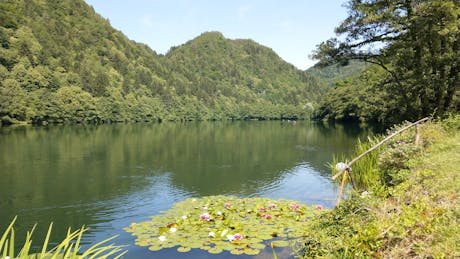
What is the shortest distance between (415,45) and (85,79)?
10253 centimetres

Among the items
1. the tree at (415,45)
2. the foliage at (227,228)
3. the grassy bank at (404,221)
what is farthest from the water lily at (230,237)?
the tree at (415,45)

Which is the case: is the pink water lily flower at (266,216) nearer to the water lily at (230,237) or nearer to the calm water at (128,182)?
the calm water at (128,182)

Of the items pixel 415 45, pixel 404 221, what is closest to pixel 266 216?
pixel 404 221

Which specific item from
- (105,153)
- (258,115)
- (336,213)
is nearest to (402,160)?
(336,213)

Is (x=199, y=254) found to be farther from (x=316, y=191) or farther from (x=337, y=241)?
(x=316, y=191)

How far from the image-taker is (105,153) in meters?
32.7

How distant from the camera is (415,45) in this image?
16.0 metres

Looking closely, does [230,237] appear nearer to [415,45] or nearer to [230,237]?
[230,237]

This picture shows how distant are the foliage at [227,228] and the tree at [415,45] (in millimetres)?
8923

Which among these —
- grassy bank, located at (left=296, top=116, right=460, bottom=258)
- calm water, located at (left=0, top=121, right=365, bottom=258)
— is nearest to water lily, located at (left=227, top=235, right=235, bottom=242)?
calm water, located at (left=0, top=121, right=365, bottom=258)

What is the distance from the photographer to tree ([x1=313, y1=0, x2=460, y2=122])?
49.5 feet

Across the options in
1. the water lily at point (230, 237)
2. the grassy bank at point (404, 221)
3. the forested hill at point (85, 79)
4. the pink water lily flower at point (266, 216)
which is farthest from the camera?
the forested hill at point (85, 79)

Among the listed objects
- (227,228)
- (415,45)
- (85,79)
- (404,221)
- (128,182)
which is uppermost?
(85,79)

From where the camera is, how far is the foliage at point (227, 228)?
9258mm
